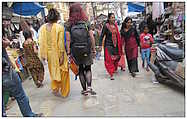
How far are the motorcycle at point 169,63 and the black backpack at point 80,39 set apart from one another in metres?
1.43

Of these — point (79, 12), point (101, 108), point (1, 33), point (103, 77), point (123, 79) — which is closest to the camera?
point (1, 33)

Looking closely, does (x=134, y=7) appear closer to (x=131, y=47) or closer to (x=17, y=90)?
(x=131, y=47)

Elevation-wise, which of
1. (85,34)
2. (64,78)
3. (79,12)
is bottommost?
(64,78)

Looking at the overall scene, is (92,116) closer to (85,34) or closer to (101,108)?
(101,108)

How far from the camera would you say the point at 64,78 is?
14.5 ft

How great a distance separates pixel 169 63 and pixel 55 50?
199 centimetres

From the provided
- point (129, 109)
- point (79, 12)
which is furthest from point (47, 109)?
point (79, 12)

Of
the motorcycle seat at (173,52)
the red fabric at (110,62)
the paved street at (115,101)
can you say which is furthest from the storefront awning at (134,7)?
the motorcycle seat at (173,52)

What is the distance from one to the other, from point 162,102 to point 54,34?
6.65 feet

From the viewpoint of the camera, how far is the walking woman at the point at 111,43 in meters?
5.56

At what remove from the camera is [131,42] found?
571 cm

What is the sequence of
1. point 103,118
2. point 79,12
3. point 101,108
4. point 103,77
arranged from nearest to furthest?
point 103,118
point 101,108
point 79,12
point 103,77

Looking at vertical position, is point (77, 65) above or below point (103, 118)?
above

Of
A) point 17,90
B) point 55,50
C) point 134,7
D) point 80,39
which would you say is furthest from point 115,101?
point 134,7
